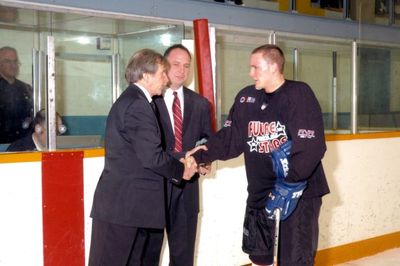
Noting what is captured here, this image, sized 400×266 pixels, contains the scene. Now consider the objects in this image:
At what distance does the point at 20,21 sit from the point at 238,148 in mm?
1625

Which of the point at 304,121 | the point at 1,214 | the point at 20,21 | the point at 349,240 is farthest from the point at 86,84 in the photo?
the point at 349,240

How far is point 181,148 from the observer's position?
10.2 feet

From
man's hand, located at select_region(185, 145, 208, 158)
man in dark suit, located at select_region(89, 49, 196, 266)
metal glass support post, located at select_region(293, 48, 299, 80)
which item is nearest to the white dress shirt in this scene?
man's hand, located at select_region(185, 145, 208, 158)

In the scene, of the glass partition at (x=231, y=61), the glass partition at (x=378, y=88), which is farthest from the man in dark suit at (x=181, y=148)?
the glass partition at (x=378, y=88)

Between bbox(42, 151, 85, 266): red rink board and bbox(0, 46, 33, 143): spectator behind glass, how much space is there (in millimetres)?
229

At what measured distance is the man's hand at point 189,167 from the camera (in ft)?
9.29

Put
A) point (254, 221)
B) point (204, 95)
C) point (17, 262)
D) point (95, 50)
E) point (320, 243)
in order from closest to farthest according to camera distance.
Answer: point (254, 221) → point (17, 262) → point (204, 95) → point (95, 50) → point (320, 243)

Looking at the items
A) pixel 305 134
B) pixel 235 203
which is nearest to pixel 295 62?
pixel 235 203

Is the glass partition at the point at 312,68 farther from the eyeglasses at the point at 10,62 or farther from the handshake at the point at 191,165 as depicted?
the eyeglasses at the point at 10,62

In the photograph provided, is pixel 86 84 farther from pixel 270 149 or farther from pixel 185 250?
pixel 270 149

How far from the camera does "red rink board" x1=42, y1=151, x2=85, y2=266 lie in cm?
312

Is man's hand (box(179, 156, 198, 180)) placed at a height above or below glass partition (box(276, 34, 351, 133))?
below

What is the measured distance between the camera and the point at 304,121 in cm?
260

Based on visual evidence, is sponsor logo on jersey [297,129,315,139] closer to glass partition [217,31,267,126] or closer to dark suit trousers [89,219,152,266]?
dark suit trousers [89,219,152,266]
